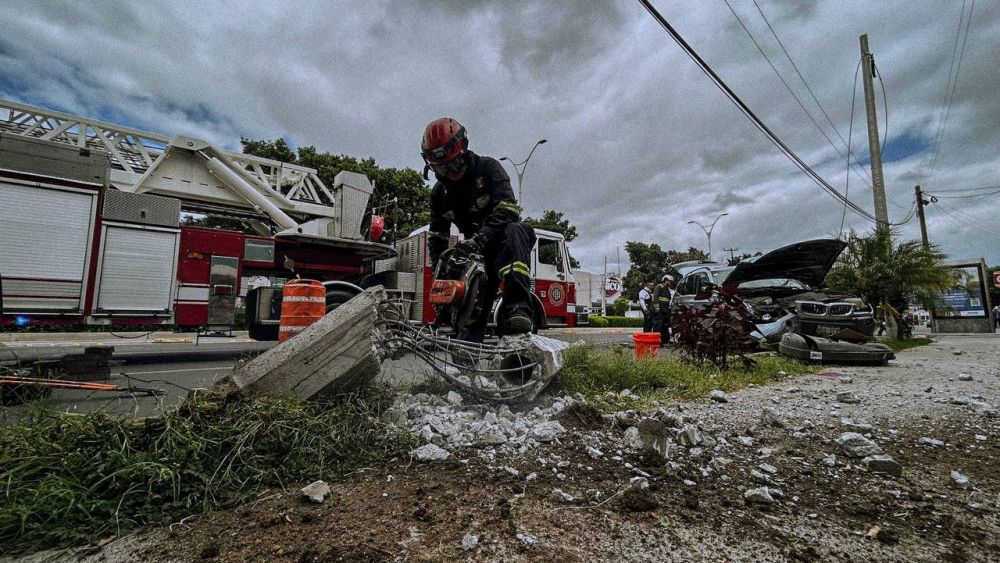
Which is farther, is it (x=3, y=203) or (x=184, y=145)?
(x=184, y=145)

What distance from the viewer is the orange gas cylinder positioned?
139 inches

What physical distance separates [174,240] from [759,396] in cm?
778

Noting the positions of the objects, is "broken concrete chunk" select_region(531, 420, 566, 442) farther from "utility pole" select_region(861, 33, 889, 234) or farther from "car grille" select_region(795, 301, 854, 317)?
"utility pole" select_region(861, 33, 889, 234)

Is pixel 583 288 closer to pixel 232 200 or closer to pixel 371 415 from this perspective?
pixel 232 200

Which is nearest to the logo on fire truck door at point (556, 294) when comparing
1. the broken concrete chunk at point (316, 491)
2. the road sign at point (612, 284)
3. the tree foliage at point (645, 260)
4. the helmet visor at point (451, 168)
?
the helmet visor at point (451, 168)

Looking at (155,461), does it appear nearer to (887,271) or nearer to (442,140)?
(442,140)

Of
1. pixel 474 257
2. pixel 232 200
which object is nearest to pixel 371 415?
pixel 474 257

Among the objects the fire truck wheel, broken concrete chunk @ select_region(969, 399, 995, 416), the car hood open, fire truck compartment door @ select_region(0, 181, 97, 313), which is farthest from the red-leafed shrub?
fire truck compartment door @ select_region(0, 181, 97, 313)

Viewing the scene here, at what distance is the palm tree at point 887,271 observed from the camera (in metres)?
10.6

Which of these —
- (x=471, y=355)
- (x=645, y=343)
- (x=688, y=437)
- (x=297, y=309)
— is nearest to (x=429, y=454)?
(x=471, y=355)

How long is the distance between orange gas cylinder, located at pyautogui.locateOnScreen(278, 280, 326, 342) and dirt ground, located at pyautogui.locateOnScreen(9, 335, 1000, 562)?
210 cm

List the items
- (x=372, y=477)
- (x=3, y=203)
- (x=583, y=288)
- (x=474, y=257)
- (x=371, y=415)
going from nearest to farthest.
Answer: (x=372, y=477) → (x=371, y=415) → (x=474, y=257) → (x=3, y=203) → (x=583, y=288)

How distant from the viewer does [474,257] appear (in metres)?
3.90

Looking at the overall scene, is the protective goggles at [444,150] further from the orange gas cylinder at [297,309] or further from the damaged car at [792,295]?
the damaged car at [792,295]
